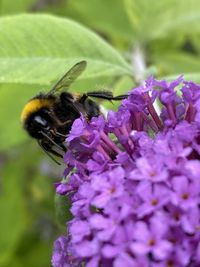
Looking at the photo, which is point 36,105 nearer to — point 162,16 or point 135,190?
point 135,190

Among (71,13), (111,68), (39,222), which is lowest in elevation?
(39,222)

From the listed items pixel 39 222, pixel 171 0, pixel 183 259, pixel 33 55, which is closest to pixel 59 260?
pixel 183 259

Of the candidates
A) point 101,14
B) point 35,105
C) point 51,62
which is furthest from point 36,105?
point 101,14

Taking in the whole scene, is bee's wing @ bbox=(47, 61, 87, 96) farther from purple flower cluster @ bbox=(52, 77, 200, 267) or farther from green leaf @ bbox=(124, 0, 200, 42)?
green leaf @ bbox=(124, 0, 200, 42)

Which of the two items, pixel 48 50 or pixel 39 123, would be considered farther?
pixel 48 50

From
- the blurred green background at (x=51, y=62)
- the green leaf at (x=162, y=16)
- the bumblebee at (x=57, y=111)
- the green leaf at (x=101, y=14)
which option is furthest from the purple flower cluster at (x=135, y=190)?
the green leaf at (x=101, y=14)

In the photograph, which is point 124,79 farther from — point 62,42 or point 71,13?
point 71,13
